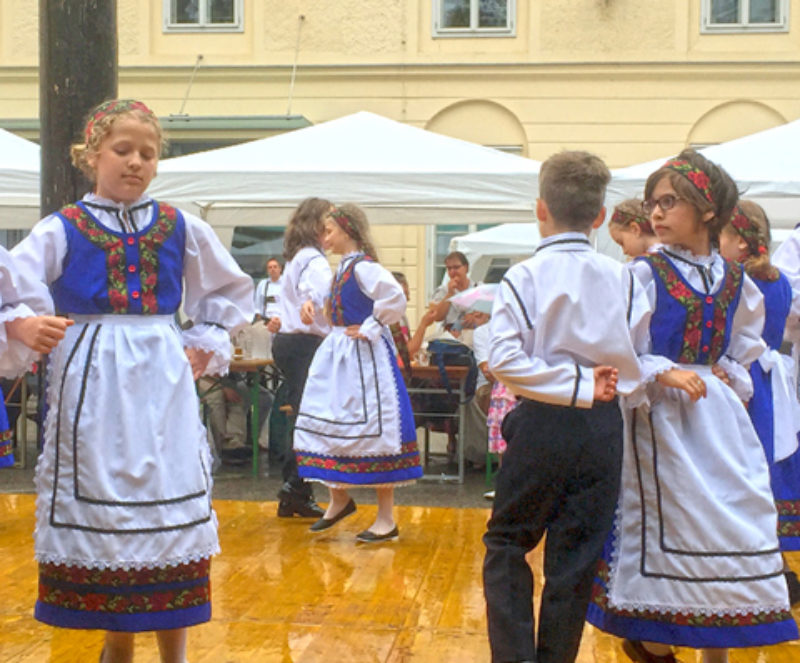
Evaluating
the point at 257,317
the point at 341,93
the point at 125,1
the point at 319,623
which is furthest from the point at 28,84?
the point at 319,623

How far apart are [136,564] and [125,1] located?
12972mm

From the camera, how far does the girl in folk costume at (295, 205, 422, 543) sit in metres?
5.61

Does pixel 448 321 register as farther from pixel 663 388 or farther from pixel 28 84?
pixel 28 84

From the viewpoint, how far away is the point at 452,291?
9070 mm

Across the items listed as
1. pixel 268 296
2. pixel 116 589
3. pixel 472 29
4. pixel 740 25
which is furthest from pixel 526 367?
pixel 740 25

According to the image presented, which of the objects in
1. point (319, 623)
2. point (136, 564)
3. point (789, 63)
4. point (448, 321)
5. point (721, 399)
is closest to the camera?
point (136, 564)

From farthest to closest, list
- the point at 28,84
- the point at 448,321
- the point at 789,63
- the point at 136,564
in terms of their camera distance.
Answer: the point at 28,84, the point at 789,63, the point at 448,321, the point at 136,564

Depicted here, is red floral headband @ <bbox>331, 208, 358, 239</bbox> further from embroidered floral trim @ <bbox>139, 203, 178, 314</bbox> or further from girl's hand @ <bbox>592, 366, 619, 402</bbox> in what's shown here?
girl's hand @ <bbox>592, 366, 619, 402</bbox>

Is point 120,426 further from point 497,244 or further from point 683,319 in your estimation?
point 497,244

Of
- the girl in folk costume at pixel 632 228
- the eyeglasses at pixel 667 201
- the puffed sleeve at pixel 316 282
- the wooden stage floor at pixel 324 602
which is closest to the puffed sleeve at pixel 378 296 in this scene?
the puffed sleeve at pixel 316 282

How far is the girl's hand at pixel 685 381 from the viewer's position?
3098 millimetres

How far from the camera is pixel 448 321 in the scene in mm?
8359

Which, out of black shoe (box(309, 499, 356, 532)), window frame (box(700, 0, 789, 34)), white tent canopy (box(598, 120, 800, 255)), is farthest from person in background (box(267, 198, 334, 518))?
window frame (box(700, 0, 789, 34))

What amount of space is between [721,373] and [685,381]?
0.30m
